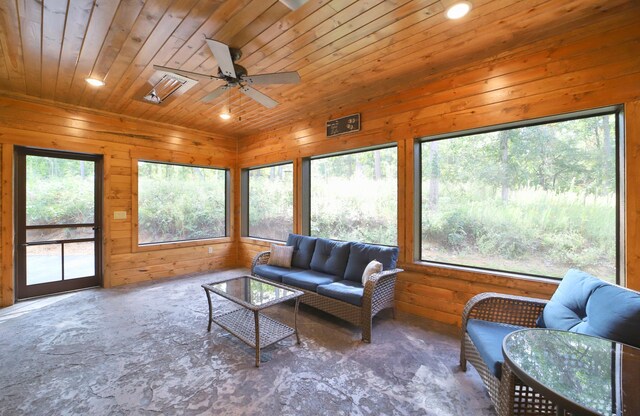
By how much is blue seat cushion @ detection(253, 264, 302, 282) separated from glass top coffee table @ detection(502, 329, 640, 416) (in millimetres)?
2634

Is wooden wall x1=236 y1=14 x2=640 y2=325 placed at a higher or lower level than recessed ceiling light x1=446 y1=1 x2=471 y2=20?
lower

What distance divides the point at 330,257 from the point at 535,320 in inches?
87.0

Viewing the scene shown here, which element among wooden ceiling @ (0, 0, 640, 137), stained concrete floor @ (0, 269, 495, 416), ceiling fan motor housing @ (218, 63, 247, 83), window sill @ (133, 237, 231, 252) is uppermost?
wooden ceiling @ (0, 0, 640, 137)

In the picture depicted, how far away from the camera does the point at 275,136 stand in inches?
198

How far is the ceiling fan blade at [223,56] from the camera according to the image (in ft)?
6.35

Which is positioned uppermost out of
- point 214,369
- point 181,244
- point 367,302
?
point 181,244

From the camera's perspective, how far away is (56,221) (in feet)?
12.9

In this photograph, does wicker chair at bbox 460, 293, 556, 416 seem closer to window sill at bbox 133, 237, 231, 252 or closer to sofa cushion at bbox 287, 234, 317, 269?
sofa cushion at bbox 287, 234, 317, 269

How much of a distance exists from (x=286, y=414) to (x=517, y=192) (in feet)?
9.40

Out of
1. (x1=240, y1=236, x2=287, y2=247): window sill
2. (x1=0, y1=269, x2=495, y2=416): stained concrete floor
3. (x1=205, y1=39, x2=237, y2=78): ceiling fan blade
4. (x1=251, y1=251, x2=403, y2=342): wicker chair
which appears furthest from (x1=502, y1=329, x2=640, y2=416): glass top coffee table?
(x1=240, y1=236, x2=287, y2=247): window sill

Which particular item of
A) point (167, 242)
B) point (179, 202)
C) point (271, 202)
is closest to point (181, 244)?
point (167, 242)

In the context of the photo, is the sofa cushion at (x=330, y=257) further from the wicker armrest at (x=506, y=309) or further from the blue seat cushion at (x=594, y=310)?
the blue seat cushion at (x=594, y=310)

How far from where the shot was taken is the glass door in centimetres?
373

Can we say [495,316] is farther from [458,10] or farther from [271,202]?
[271,202]
